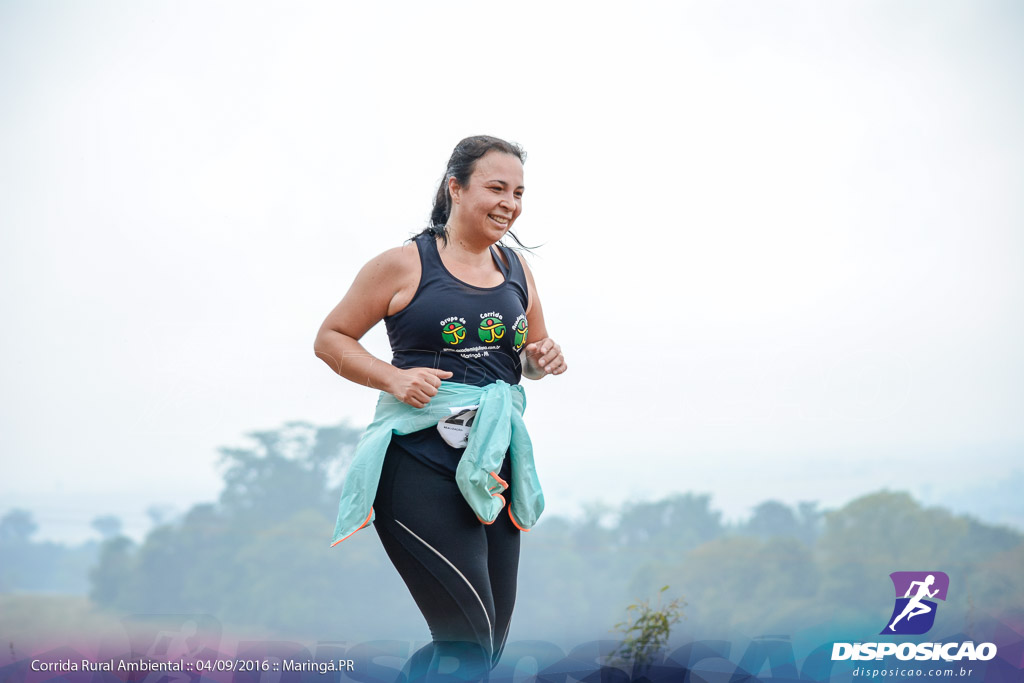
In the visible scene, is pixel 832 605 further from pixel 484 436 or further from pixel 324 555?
pixel 484 436

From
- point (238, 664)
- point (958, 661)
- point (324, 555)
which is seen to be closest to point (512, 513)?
point (238, 664)

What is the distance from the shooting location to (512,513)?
74.9 inches

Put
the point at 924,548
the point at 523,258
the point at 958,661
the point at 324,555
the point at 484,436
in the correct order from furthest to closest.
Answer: the point at 324,555
the point at 924,548
the point at 958,661
the point at 523,258
the point at 484,436

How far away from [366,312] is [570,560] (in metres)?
10.1

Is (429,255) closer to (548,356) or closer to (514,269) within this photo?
(514,269)

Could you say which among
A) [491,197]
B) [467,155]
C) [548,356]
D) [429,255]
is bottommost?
[548,356]

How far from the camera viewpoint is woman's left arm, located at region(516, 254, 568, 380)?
77.5 inches

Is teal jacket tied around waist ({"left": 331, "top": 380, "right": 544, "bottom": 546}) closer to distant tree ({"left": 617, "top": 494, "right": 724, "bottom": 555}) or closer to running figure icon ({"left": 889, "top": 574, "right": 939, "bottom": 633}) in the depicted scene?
running figure icon ({"left": 889, "top": 574, "right": 939, "bottom": 633})

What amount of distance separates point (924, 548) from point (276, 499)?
22.3ft

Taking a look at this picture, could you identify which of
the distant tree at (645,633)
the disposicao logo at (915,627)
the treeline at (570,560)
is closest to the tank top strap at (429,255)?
the distant tree at (645,633)

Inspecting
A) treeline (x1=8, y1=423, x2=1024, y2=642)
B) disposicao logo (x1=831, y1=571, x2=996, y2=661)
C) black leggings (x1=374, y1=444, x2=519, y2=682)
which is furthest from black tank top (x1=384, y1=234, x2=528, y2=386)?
treeline (x1=8, y1=423, x2=1024, y2=642)

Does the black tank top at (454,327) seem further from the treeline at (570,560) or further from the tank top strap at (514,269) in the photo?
the treeline at (570,560)

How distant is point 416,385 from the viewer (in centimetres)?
176

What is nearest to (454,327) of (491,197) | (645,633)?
(491,197)
